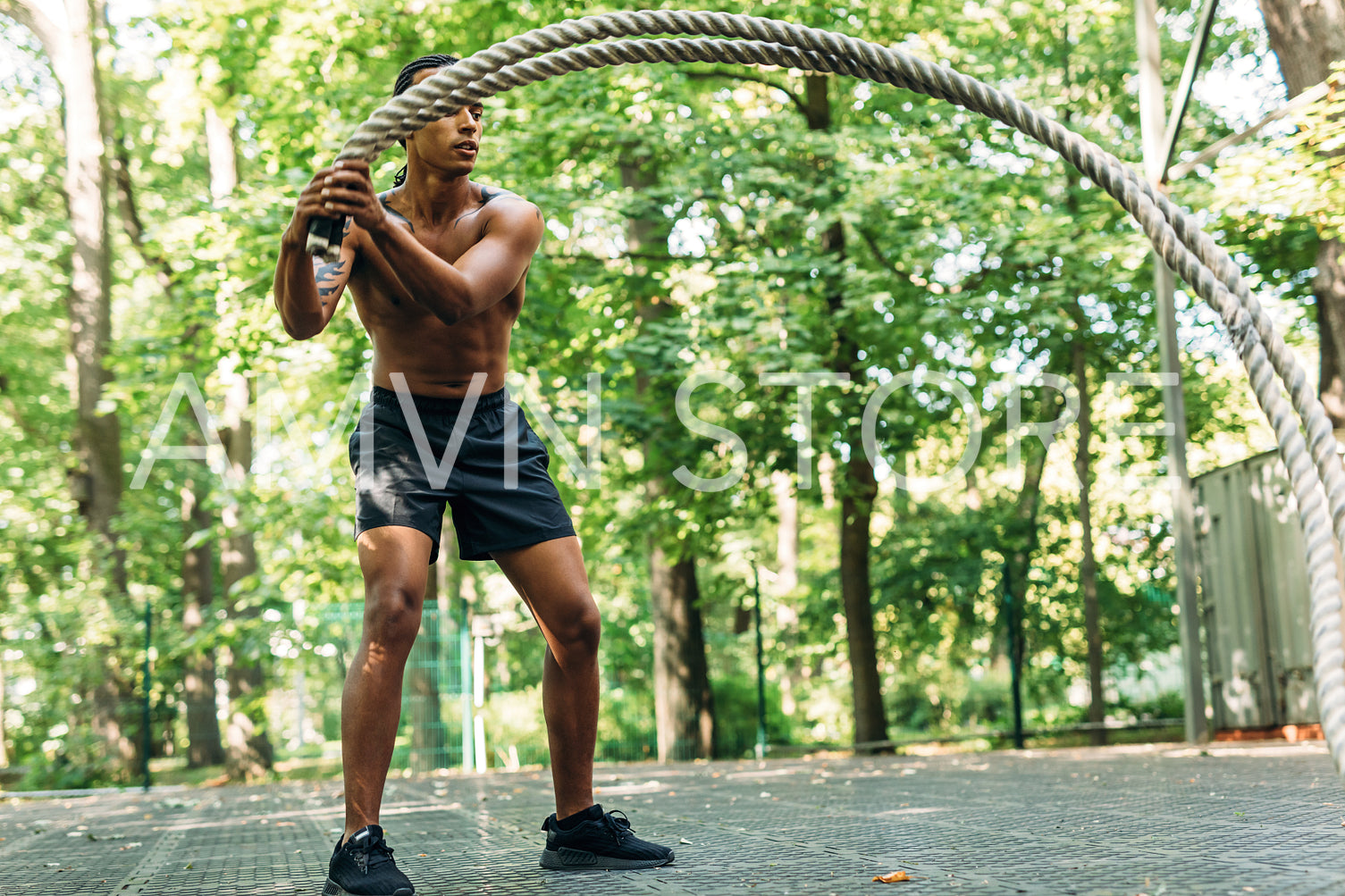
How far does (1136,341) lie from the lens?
44.6 feet

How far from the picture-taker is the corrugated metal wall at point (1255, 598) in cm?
985

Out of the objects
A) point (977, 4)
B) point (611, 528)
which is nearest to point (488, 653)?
point (611, 528)

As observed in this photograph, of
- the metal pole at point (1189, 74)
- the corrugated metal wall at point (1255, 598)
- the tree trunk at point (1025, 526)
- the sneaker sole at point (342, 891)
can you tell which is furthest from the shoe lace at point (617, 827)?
the tree trunk at point (1025, 526)

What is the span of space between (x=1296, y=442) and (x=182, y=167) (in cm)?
1939

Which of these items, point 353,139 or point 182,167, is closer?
point 353,139

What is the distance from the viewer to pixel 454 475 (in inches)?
118

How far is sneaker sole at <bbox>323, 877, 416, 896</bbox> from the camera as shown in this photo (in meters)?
2.51

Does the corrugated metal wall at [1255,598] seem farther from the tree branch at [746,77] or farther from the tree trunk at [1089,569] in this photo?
the tree branch at [746,77]

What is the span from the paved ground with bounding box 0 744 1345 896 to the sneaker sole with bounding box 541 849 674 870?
0.21 ft

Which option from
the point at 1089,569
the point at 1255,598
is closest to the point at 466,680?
the point at 1255,598

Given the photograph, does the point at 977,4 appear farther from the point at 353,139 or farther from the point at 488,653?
the point at 353,139

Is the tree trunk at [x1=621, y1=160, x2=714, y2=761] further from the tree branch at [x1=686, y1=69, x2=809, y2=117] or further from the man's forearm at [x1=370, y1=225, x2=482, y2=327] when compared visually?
the man's forearm at [x1=370, y1=225, x2=482, y2=327]

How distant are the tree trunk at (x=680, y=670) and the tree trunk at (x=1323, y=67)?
638 cm

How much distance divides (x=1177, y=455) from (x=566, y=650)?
7909mm
